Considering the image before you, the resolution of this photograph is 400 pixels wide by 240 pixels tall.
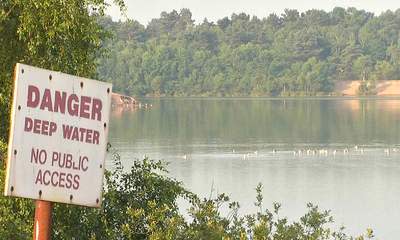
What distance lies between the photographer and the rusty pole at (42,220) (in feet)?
13.7

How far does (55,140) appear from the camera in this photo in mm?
4195

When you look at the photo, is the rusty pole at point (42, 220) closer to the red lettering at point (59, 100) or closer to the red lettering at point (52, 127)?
the red lettering at point (52, 127)

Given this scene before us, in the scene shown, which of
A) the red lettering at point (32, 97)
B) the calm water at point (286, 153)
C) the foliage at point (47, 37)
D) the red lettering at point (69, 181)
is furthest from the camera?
the calm water at point (286, 153)

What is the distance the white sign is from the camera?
4066 mm

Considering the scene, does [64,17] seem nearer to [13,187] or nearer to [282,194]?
[13,187]

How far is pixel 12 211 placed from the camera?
14.2 m

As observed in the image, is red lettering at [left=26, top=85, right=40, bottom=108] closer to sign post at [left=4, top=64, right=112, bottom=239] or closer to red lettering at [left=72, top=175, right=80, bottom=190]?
sign post at [left=4, top=64, right=112, bottom=239]

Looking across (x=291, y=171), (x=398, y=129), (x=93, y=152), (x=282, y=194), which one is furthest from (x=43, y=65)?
(x=398, y=129)

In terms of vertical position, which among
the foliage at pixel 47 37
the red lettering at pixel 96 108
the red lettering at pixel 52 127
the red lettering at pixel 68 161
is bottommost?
the red lettering at pixel 68 161

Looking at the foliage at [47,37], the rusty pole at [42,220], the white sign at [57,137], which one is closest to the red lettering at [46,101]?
the white sign at [57,137]

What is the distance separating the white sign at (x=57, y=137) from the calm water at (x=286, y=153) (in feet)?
136

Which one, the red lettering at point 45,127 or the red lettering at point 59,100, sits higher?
the red lettering at point 59,100

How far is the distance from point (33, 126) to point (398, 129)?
122 meters

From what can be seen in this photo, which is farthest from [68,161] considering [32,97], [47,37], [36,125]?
[47,37]
